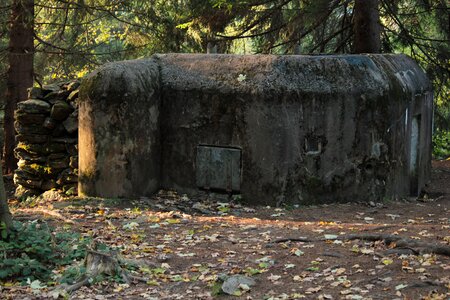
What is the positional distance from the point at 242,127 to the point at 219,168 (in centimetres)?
67

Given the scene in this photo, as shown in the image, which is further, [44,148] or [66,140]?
[44,148]

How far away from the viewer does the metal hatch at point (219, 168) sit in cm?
929

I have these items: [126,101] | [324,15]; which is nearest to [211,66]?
[126,101]

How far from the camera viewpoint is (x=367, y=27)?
12461 millimetres

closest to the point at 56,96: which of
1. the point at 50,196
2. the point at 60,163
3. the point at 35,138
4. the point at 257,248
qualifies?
the point at 35,138

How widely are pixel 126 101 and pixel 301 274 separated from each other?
4111mm


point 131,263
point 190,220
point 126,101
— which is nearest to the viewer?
point 131,263

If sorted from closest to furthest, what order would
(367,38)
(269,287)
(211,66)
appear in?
(269,287) < (211,66) < (367,38)

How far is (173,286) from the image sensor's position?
5582 mm

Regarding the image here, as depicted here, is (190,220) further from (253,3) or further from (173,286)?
(253,3)

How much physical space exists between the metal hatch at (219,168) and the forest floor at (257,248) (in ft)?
0.86

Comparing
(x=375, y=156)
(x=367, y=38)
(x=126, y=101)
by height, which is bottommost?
(x=375, y=156)

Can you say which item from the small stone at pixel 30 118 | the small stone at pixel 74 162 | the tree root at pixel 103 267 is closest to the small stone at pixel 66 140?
the small stone at pixel 74 162

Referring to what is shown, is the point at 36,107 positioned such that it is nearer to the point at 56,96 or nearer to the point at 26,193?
the point at 56,96
